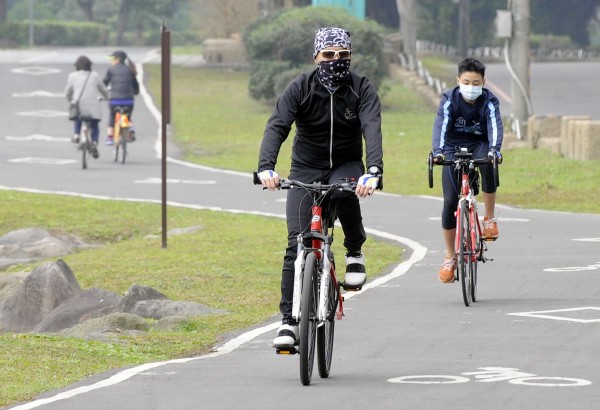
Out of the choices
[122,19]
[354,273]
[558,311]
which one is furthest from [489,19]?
[354,273]

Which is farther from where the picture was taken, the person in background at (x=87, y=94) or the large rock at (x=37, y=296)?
the person in background at (x=87, y=94)

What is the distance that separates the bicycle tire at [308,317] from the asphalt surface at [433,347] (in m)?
0.14

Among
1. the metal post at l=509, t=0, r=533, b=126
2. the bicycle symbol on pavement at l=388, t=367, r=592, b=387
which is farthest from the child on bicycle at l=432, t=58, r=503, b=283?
the metal post at l=509, t=0, r=533, b=126

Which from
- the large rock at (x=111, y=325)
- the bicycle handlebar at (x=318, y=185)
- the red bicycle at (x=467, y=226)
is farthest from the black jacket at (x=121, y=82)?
the bicycle handlebar at (x=318, y=185)

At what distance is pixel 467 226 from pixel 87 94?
17.1 m

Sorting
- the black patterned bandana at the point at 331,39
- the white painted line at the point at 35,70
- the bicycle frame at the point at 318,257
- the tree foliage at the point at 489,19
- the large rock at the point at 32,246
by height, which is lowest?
the large rock at the point at 32,246

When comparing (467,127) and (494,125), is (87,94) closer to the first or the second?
(467,127)

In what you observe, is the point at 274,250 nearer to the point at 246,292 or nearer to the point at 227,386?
the point at 246,292

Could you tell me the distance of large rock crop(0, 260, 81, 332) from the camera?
14.3 meters

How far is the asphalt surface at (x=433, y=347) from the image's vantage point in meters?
8.91

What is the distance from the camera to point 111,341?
1145 centimetres

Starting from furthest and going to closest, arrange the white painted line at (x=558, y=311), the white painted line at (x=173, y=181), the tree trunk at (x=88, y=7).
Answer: the tree trunk at (x=88, y=7)
the white painted line at (x=173, y=181)
the white painted line at (x=558, y=311)

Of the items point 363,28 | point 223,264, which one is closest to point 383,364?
point 223,264

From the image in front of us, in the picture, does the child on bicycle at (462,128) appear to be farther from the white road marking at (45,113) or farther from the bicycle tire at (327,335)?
the white road marking at (45,113)
